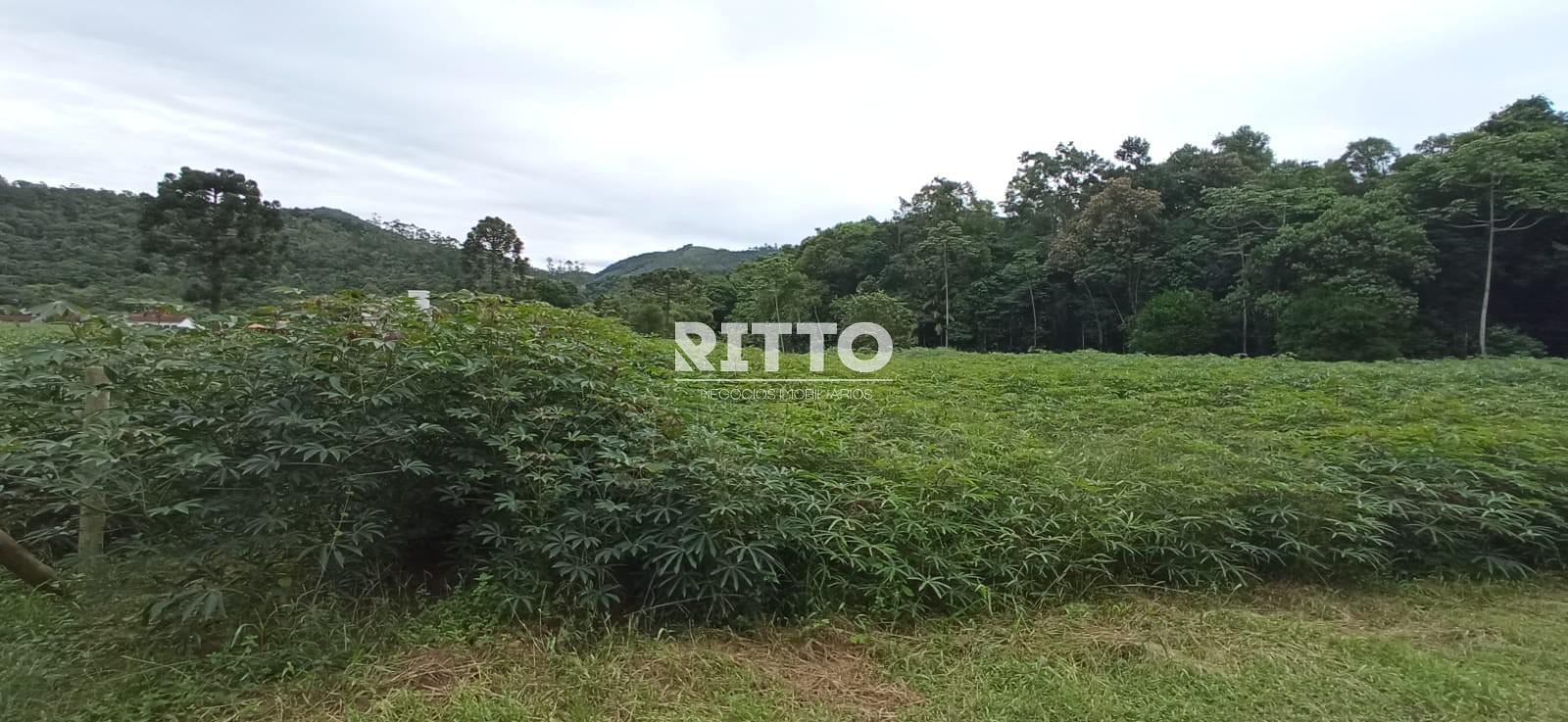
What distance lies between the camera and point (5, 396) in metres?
1.89

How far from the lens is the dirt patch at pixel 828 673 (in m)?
1.66

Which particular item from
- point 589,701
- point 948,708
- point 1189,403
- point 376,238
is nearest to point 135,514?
point 589,701

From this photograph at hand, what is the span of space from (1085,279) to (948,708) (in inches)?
973

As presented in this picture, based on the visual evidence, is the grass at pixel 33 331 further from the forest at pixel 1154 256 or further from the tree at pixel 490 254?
the tree at pixel 490 254

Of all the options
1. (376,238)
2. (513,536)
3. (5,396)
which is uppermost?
(376,238)

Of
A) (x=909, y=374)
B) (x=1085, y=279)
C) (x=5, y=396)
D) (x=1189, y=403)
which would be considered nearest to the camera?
(x=5, y=396)

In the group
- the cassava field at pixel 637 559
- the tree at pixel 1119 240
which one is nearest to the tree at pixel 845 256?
the tree at pixel 1119 240

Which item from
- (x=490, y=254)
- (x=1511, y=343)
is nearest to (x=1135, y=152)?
(x=1511, y=343)

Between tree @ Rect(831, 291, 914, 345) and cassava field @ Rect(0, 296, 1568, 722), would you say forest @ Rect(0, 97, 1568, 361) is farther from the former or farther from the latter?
cassava field @ Rect(0, 296, 1568, 722)

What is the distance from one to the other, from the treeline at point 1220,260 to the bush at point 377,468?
1160cm

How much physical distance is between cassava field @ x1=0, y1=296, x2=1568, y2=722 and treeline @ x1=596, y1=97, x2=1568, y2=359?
11.7 meters

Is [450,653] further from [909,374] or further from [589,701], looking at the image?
[909,374]

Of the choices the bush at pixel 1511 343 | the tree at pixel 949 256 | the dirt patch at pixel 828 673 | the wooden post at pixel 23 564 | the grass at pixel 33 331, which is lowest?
the dirt patch at pixel 828 673

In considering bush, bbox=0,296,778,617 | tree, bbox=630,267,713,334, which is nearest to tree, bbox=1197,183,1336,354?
tree, bbox=630,267,713,334
